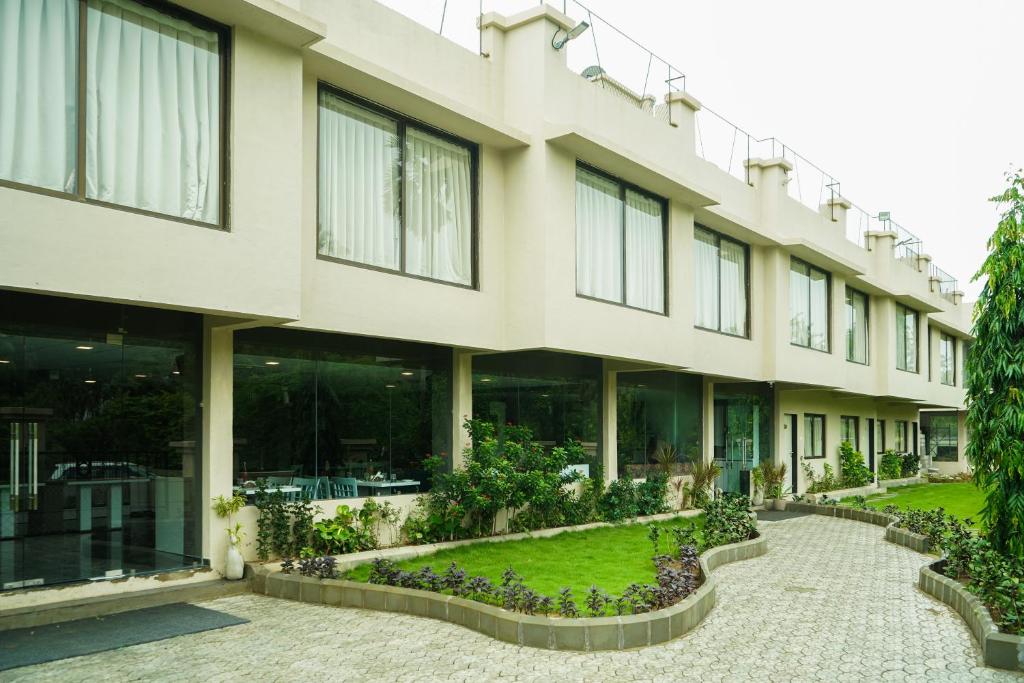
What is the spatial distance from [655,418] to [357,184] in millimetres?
9706

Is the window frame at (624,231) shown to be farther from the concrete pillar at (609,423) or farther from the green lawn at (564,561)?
the green lawn at (564,561)

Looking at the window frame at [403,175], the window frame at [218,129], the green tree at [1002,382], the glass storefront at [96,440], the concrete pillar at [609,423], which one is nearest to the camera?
the window frame at [218,129]

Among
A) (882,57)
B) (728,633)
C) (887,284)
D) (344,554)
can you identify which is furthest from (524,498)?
(887,284)

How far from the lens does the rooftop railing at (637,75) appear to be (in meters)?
13.0

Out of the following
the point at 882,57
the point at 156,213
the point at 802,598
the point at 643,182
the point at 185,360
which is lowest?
the point at 802,598

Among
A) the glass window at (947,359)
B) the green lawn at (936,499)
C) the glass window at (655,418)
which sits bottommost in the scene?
the green lawn at (936,499)

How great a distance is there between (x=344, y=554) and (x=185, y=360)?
3196 mm

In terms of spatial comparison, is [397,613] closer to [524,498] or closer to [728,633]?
[728,633]

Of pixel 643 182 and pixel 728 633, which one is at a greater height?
pixel 643 182

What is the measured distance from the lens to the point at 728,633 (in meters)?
8.59

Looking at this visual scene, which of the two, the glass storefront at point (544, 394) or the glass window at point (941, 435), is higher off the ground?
the glass storefront at point (544, 394)

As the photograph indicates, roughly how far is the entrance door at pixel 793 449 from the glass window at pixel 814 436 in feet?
3.23

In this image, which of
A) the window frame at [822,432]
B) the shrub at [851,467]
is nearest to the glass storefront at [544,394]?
the window frame at [822,432]

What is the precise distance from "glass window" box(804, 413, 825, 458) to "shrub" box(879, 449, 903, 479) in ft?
19.2
